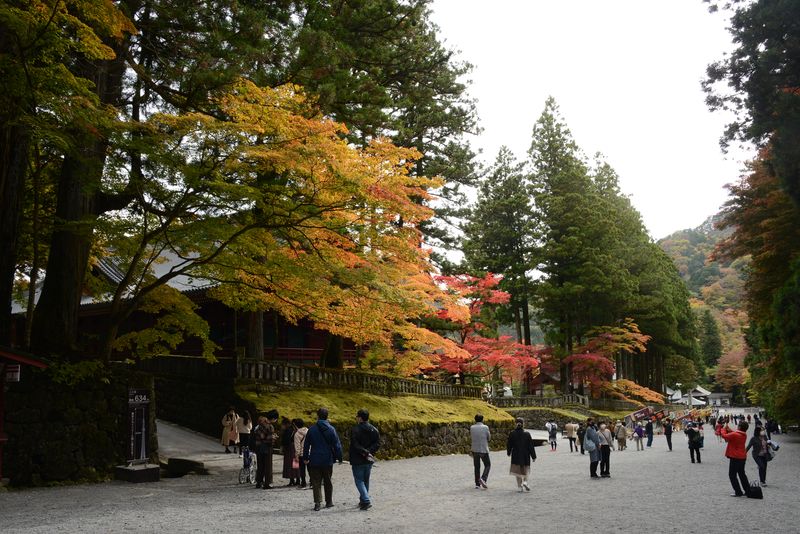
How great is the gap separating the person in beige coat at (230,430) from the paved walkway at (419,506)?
49.4 inches

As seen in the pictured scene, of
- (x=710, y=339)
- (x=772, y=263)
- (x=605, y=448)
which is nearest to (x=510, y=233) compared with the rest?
(x=772, y=263)

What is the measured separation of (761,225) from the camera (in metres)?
25.0

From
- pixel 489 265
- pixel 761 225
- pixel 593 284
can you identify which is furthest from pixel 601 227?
pixel 761 225

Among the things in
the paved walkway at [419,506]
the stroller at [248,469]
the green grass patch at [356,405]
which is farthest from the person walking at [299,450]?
the green grass patch at [356,405]

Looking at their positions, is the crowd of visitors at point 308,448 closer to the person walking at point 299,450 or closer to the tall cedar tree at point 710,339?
the person walking at point 299,450

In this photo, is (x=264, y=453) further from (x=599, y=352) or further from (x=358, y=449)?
(x=599, y=352)

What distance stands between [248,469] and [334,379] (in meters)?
8.49

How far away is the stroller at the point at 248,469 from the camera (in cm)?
1231

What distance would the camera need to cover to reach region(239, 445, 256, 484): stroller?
40.4 ft

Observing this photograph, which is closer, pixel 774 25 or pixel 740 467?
pixel 740 467

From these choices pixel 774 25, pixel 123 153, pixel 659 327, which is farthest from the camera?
pixel 659 327

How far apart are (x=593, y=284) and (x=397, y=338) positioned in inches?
826

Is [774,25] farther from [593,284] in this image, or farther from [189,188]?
[593,284]

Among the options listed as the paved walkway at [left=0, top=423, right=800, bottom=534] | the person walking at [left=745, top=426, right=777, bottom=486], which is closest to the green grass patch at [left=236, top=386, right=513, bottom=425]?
the paved walkway at [left=0, top=423, right=800, bottom=534]
